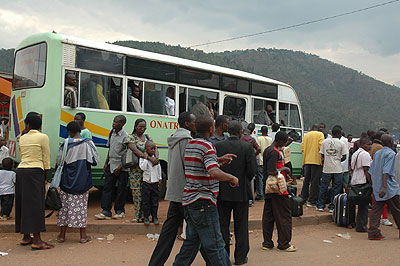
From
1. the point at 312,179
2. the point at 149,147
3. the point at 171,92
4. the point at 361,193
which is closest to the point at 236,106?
the point at 171,92

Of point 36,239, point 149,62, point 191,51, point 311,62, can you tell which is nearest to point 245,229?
point 36,239

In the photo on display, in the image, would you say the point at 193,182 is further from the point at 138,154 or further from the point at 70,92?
the point at 70,92

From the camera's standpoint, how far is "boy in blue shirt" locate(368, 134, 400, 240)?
6324mm

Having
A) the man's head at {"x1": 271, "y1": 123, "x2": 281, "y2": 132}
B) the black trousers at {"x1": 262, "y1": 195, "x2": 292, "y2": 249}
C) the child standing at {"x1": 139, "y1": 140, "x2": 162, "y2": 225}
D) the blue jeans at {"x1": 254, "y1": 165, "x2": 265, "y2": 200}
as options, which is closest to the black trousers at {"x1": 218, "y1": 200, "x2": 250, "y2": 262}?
the black trousers at {"x1": 262, "y1": 195, "x2": 292, "y2": 249}

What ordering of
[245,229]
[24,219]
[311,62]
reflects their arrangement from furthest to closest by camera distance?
[311,62]
[24,219]
[245,229]

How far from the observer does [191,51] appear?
63781mm

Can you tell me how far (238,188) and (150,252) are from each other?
66.8 inches

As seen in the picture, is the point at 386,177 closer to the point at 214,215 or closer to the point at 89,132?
the point at 214,215

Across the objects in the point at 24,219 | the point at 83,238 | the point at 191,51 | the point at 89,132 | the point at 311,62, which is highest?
the point at 311,62

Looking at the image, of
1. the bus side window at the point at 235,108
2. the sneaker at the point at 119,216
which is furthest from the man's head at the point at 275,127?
the sneaker at the point at 119,216

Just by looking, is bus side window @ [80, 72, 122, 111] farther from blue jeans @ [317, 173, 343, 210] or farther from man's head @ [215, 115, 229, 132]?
blue jeans @ [317, 173, 343, 210]

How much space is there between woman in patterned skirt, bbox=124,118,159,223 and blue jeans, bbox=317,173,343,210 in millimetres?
3828

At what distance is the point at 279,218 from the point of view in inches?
212

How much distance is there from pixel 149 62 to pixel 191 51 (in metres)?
56.9
